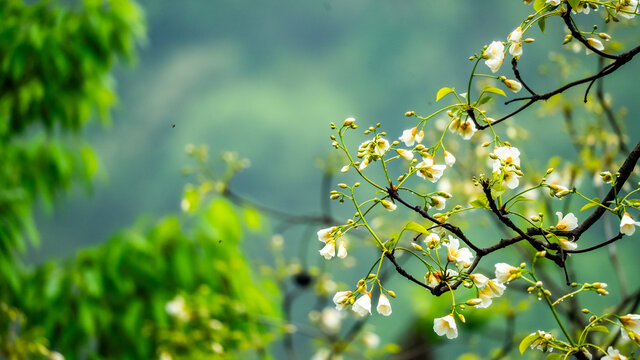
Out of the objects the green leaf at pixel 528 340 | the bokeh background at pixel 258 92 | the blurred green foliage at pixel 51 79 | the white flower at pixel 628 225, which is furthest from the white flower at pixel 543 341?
the bokeh background at pixel 258 92

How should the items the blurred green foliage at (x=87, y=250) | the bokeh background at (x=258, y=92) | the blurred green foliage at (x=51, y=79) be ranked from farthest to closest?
the bokeh background at (x=258, y=92)
the blurred green foliage at (x=51, y=79)
the blurred green foliage at (x=87, y=250)

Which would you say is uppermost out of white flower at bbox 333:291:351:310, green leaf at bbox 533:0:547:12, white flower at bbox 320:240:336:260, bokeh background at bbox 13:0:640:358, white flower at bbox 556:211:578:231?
bokeh background at bbox 13:0:640:358

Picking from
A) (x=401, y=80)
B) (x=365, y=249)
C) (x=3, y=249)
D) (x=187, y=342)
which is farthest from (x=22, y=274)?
(x=401, y=80)

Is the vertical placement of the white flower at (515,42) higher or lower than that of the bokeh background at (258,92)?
lower

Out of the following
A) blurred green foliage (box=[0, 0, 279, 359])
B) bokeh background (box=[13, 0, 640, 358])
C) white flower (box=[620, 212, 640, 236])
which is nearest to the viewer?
white flower (box=[620, 212, 640, 236])

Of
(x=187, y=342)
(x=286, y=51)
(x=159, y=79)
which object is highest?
(x=286, y=51)

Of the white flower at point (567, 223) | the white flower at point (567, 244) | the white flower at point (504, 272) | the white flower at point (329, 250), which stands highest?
the white flower at point (567, 223)

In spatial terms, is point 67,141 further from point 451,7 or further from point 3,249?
point 451,7

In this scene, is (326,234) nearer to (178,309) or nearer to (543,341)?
(543,341)

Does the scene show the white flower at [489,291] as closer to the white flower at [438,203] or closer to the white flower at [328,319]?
the white flower at [438,203]

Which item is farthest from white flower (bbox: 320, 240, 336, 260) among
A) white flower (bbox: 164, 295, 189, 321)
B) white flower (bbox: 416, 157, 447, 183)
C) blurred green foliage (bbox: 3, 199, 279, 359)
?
blurred green foliage (bbox: 3, 199, 279, 359)

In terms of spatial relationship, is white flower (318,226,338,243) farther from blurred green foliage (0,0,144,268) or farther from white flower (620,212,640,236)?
blurred green foliage (0,0,144,268)
